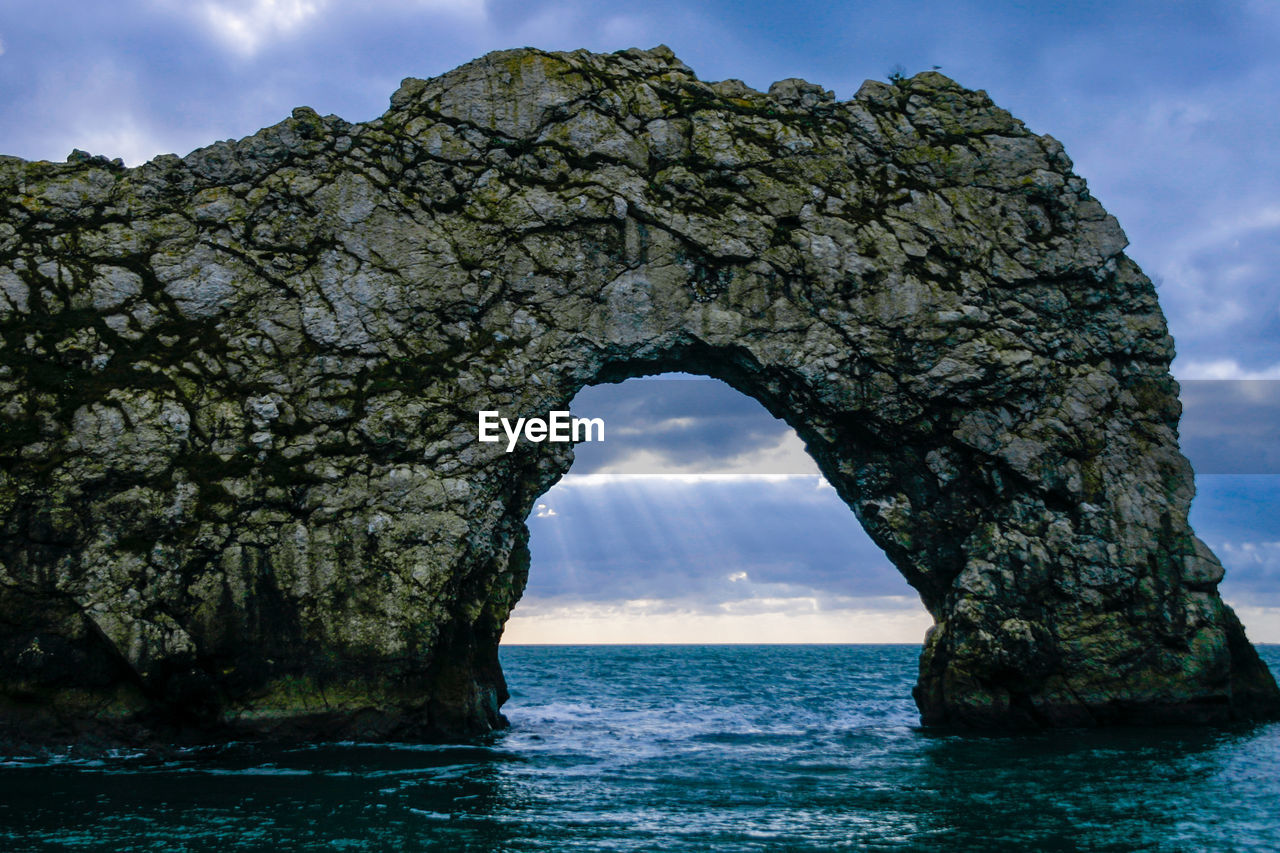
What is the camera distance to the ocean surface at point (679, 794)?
1310 centimetres

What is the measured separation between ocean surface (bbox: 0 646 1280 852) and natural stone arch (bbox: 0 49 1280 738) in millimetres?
2140

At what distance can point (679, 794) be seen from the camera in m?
16.5

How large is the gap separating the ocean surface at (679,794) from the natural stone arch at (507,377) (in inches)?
84.2

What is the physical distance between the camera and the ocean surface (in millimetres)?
13102

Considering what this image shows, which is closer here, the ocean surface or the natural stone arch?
the ocean surface

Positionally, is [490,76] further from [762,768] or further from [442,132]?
[762,768]

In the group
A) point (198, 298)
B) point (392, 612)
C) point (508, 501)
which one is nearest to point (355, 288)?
point (198, 298)

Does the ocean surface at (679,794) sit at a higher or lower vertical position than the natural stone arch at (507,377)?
lower

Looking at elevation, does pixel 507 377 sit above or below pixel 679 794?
above

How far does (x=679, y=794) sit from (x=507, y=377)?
1127cm

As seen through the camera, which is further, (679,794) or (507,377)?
(507,377)

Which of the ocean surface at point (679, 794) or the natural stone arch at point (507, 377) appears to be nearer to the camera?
the ocean surface at point (679, 794)

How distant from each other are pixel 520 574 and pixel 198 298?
11821 millimetres

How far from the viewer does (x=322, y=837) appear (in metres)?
13.1
